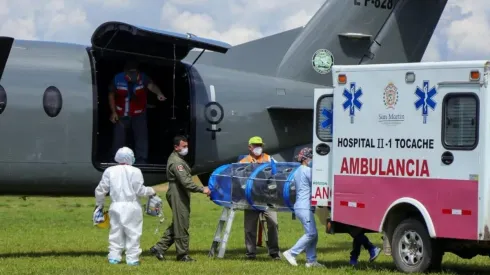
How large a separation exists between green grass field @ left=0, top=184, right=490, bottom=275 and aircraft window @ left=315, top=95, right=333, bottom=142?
189 centimetres

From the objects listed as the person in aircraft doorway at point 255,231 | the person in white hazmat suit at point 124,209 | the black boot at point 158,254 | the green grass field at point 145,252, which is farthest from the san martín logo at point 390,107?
the black boot at point 158,254

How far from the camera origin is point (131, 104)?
57.3 ft

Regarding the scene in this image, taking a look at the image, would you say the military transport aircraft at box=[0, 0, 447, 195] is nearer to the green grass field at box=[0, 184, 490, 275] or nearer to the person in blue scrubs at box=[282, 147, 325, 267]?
the green grass field at box=[0, 184, 490, 275]

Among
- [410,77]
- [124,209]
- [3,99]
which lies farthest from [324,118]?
[3,99]

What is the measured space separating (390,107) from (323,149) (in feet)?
4.48

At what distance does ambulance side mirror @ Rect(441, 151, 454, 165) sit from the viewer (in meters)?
12.8

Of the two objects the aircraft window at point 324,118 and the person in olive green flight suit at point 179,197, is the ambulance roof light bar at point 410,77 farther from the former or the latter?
the person in olive green flight suit at point 179,197

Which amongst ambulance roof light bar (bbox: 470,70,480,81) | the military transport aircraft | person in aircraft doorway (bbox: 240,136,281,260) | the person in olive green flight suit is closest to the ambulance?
ambulance roof light bar (bbox: 470,70,480,81)

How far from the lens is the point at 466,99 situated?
12773 millimetres

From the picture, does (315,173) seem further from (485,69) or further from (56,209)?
(56,209)

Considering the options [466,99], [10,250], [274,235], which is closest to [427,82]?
[466,99]

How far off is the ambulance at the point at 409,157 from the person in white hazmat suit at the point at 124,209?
2.61 meters

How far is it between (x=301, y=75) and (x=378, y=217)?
6.85 m

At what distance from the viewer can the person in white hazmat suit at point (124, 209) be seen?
14.8m
